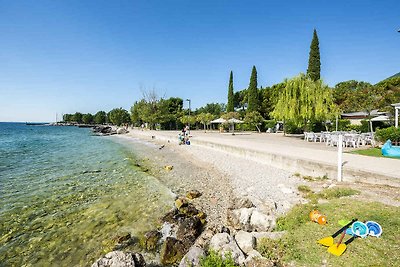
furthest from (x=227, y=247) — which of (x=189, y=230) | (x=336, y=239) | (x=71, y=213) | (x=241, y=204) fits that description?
(x=71, y=213)

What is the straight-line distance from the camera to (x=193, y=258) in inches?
172

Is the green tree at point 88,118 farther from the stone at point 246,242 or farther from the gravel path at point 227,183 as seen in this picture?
the stone at point 246,242

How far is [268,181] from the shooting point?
9508mm

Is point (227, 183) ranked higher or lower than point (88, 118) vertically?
lower

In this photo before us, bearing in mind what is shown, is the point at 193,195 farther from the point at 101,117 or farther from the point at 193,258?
the point at 101,117

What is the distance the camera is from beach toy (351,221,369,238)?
4387 millimetres

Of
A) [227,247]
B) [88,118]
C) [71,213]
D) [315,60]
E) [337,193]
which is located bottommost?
[71,213]

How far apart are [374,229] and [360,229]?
0.25 m

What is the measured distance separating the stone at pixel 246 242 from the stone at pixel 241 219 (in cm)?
98

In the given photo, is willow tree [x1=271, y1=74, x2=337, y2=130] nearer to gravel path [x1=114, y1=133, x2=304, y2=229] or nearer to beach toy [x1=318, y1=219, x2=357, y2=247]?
gravel path [x1=114, y1=133, x2=304, y2=229]

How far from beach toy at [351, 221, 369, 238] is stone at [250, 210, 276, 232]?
1.59 metres

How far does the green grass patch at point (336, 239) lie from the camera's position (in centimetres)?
385

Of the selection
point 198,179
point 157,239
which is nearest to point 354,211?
point 157,239

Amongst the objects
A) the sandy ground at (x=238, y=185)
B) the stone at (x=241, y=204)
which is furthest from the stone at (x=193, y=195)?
the stone at (x=241, y=204)
